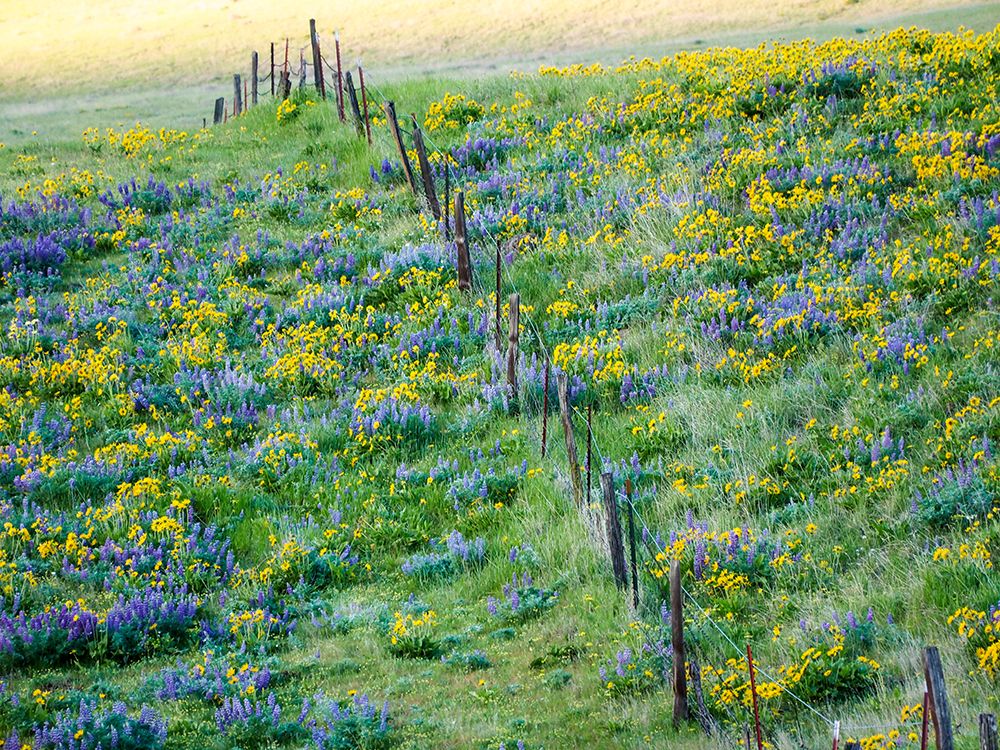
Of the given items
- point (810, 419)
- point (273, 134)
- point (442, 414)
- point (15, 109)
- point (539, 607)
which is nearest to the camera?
point (539, 607)

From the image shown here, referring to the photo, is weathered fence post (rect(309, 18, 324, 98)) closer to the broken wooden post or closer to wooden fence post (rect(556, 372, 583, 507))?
the broken wooden post

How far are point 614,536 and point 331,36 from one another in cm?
3517

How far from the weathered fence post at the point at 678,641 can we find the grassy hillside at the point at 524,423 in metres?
0.18

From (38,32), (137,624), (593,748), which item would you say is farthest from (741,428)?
(38,32)

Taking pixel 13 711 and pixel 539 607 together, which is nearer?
pixel 13 711

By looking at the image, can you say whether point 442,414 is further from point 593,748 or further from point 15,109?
point 15,109

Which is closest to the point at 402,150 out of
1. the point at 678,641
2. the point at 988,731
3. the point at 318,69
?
the point at 318,69

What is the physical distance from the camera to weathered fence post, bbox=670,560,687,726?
20.9 feet

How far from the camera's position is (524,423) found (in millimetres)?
11602

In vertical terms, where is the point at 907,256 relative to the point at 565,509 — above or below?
above

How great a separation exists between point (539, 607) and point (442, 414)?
384 centimetres

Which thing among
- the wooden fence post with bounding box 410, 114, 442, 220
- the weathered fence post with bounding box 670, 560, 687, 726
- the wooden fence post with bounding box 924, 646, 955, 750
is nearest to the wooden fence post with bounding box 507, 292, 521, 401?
the wooden fence post with bounding box 410, 114, 442, 220

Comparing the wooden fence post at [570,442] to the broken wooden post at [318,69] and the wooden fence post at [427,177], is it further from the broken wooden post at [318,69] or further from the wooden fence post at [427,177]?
the broken wooden post at [318,69]

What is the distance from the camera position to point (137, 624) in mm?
8625
